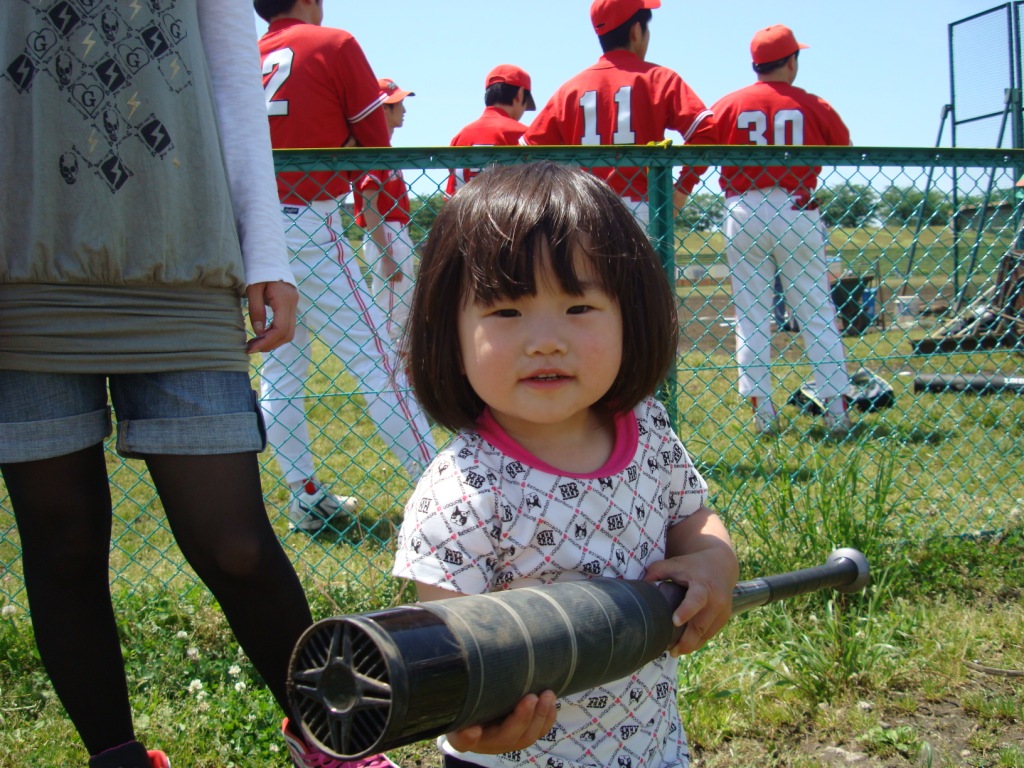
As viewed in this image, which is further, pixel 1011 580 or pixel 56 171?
pixel 1011 580

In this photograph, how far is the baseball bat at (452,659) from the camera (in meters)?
0.89

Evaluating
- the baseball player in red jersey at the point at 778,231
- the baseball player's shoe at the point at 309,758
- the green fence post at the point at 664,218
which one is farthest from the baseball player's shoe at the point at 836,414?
the baseball player's shoe at the point at 309,758

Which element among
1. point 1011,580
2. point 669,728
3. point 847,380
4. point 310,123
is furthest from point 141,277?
point 847,380

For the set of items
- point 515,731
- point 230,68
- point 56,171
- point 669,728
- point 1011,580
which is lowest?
point 1011,580

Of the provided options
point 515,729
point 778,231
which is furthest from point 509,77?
point 515,729

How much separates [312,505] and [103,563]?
78.9 inches

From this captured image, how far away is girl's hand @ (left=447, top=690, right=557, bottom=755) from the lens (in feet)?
3.37

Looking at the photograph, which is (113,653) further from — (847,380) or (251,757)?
(847,380)

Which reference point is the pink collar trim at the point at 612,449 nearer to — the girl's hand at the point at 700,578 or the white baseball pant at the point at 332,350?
the girl's hand at the point at 700,578

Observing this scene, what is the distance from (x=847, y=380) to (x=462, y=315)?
4148 mm

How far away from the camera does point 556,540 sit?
1.27 m

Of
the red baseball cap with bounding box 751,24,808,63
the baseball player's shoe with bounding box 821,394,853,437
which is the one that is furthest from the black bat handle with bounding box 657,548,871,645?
the red baseball cap with bounding box 751,24,808,63

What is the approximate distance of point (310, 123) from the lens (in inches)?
147

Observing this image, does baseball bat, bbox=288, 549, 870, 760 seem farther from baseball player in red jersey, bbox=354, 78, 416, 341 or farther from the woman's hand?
baseball player in red jersey, bbox=354, 78, 416, 341
